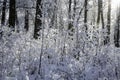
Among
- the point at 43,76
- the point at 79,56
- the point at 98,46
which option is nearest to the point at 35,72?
the point at 43,76

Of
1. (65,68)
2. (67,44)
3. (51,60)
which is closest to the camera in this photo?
(65,68)

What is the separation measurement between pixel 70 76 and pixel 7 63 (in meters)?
2.00

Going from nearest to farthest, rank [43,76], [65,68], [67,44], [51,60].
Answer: [43,76] → [65,68] → [51,60] → [67,44]

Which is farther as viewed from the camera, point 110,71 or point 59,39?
point 59,39

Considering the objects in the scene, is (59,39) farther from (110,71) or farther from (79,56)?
(110,71)

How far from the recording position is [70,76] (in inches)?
320

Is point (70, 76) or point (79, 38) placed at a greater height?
point (79, 38)

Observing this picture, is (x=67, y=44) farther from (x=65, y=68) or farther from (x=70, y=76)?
(x=70, y=76)

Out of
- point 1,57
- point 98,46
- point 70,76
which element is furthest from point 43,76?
point 98,46

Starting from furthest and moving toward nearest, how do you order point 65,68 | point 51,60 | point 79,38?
point 79,38, point 51,60, point 65,68

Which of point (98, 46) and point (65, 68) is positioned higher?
point (98, 46)

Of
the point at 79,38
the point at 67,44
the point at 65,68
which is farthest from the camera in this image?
the point at 67,44

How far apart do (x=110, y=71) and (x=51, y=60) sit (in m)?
2.24

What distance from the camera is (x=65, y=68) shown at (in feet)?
29.0
